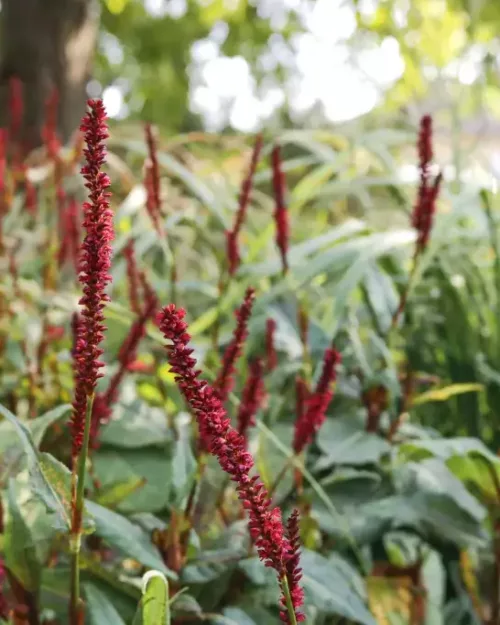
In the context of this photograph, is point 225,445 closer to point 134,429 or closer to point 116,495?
point 116,495

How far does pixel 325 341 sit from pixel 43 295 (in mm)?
383

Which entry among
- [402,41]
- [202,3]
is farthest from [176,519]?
[202,3]

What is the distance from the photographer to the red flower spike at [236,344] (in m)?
0.48

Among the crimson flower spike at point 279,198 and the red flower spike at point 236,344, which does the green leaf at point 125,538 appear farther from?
the crimson flower spike at point 279,198

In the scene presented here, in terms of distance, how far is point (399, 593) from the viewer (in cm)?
75

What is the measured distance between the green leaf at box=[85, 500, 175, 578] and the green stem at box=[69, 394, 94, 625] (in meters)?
0.07

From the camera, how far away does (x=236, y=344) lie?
0.50m

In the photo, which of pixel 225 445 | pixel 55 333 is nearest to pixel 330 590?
pixel 225 445

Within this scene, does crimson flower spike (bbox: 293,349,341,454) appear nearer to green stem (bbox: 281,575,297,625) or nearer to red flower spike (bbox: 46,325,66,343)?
green stem (bbox: 281,575,297,625)

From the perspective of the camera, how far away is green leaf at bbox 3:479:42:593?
55cm

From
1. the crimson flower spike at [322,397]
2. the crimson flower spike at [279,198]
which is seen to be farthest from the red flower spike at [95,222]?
the crimson flower spike at [279,198]

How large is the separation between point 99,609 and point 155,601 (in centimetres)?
14

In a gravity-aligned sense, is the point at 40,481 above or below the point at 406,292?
below

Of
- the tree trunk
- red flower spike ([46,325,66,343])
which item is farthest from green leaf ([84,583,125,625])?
the tree trunk
